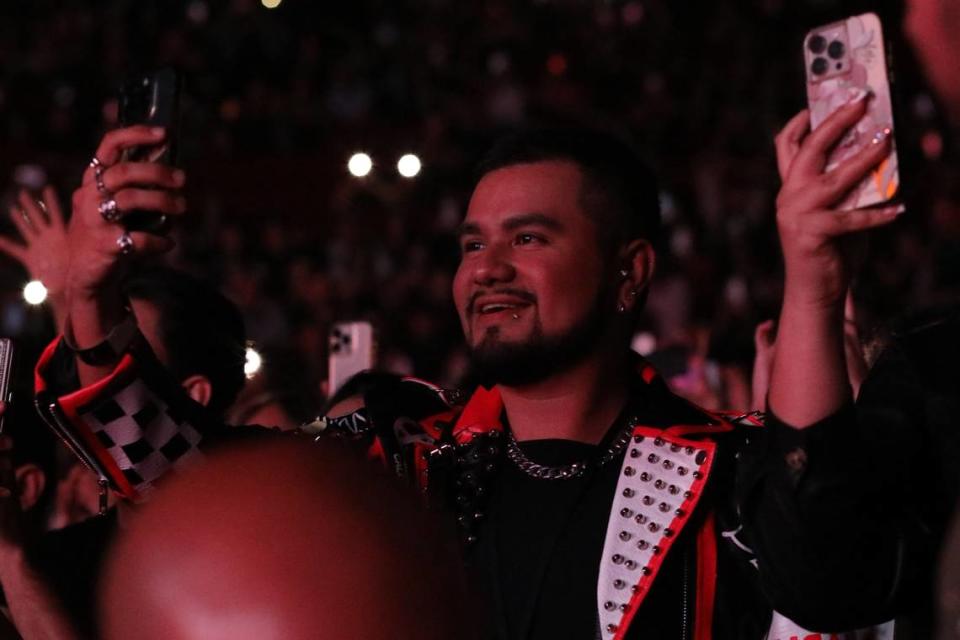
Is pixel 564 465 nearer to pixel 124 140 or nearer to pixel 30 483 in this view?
pixel 124 140

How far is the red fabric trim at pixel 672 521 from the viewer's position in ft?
7.31

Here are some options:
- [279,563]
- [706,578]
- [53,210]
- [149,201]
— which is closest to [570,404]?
[706,578]

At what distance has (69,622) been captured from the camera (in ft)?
7.80

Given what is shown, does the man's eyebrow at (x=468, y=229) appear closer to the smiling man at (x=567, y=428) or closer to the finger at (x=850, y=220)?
the smiling man at (x=567, y=428)

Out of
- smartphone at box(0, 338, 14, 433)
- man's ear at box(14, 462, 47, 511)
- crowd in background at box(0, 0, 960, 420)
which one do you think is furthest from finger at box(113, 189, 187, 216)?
crowd in background at box(0, 0, 960, 420)

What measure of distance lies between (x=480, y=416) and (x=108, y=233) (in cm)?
83

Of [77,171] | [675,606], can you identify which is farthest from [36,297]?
[77,171]

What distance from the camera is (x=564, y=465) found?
2.46m

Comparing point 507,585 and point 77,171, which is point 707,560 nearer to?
point 507,585

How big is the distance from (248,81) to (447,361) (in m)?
4.82

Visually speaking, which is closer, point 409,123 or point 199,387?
point 199,387

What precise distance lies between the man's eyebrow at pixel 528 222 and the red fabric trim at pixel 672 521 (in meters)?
0.41

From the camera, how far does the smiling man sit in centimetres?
228

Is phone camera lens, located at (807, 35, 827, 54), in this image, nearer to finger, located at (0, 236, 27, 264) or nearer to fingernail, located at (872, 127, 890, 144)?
fingernail, located at (872, 127, 890, 144)
